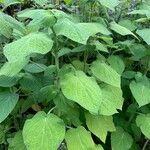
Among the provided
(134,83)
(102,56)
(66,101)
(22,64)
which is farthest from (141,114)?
(22,64)

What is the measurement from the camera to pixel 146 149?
2643mm

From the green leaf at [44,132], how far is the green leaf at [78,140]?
0.42 ft

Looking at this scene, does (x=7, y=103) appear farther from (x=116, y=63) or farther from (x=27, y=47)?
(x=116, y=63)

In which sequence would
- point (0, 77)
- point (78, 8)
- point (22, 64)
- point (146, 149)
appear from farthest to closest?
point (78, 8), point (146, 149), point (0, 77), point (22, 64)

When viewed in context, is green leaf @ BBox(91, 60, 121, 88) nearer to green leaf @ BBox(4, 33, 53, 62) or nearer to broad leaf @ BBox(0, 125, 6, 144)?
green leaf @ BBox(4, 33, 53, 62)

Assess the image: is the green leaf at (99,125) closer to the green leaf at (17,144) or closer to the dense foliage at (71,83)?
the dense foliage at (71,83)

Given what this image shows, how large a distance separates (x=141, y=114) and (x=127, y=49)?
16.0 inches

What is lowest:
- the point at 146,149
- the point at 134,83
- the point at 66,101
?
the point at 146,149

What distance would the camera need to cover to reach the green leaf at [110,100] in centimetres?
204

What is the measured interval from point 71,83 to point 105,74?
0.31 meters

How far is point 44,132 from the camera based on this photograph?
1863 mm

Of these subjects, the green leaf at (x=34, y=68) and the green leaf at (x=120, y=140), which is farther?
the green leaf at (x=120, y=140)

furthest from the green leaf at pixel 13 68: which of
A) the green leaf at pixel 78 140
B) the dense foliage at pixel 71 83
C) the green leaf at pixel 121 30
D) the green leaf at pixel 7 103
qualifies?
the green leaf at pixel 121 30

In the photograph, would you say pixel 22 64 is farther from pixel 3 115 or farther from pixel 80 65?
pixel 80 65
